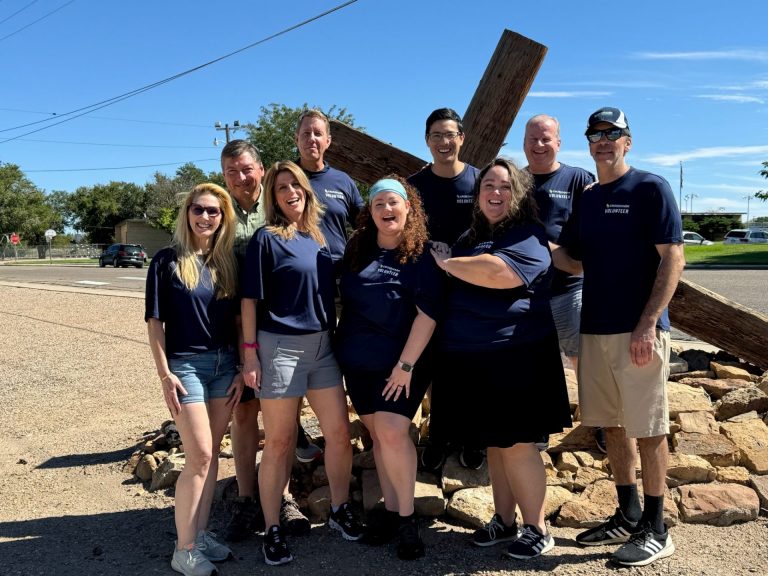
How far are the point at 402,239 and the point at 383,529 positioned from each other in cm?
154

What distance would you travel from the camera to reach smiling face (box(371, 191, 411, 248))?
→ 11.4 feet

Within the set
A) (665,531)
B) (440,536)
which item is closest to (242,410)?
(440,536)

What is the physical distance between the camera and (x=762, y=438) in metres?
4.57

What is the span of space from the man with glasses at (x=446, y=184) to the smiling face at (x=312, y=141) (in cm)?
66

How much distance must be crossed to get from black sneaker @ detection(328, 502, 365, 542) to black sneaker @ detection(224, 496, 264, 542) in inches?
16.9

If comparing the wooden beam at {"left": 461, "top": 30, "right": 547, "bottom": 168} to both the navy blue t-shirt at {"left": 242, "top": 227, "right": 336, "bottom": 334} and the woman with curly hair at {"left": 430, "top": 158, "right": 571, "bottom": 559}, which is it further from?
the navy blue t-shirt at {"left": 242, "top": 227, "right": 336, "bottom": 334}

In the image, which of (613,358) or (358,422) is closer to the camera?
(613,358)

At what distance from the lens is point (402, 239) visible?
353 centimetres

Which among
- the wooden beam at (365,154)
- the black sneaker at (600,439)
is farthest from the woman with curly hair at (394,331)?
the black sneaker at (600,439)

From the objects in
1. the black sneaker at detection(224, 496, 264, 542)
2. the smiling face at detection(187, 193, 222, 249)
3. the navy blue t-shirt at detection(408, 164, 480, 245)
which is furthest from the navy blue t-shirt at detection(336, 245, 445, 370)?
the black sneaker at detection(224, 496, 264, 542)

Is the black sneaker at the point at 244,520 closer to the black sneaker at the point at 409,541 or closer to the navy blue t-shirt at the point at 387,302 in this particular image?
the black sneaker at the point at 409,541

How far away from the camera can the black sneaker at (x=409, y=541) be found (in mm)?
3449

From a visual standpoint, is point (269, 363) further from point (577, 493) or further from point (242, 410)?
point (577, 493)

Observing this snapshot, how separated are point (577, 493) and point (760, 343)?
1750 millimetres
